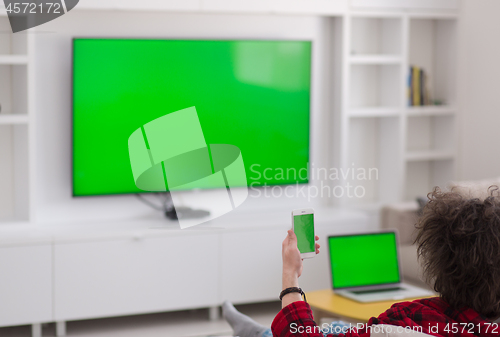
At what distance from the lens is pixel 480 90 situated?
14.2ft

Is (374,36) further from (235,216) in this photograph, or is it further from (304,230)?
(304,230)

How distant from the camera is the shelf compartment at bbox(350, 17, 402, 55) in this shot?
423 centimetres

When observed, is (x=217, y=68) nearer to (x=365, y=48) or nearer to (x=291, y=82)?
(x=291, y=82)

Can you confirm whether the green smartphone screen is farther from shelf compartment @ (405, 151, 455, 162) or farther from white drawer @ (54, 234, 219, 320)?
shelf compartment @ (405, 151, 455, 162)

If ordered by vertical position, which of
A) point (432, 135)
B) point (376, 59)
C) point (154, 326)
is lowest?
point (154, 326)

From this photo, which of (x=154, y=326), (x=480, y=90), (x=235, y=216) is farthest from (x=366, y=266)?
(x=480, y=90)

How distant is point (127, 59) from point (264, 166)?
3.48 feet

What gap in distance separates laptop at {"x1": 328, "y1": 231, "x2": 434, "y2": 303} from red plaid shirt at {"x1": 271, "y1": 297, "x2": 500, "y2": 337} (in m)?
1.41

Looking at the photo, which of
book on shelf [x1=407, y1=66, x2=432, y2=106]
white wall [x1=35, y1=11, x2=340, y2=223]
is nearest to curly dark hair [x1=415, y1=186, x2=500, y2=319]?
white wall [x1=35, y1=11, x2=340, y2=223]

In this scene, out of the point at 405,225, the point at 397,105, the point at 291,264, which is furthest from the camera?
the point at 397,105

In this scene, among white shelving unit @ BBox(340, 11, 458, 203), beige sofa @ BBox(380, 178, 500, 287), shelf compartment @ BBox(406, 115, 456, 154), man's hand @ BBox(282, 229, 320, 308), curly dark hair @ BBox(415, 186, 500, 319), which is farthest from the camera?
shelf compartment @ BBox(406, 115, 456, 154)

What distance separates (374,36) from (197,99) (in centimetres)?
140

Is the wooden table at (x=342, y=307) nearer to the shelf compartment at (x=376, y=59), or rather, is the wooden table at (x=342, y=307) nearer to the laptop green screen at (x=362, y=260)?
the laptop green screen at (x=362, y=260)

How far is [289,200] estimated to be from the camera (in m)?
4.16
